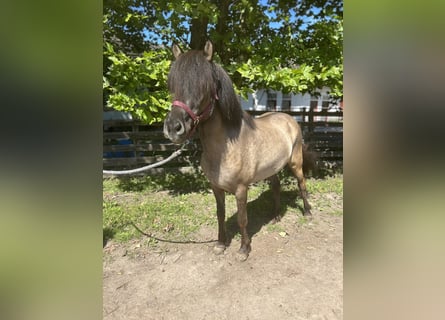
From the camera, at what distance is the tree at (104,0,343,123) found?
Answer: 4059 mm

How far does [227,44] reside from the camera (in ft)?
15.7

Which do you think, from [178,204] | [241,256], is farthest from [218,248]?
[178,204]

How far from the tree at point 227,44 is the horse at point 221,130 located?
1189 millimetres

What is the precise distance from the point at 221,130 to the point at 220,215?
1.02 m

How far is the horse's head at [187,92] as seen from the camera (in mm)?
2158

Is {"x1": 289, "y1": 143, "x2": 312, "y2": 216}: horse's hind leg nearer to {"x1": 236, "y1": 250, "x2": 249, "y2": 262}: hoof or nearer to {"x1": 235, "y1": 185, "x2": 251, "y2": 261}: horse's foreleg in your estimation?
{"x1": 235, "y1": 185, "x2": 251, "y2": 261}: horse's foreleg

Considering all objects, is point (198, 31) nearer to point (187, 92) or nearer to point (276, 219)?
point (187, 92)

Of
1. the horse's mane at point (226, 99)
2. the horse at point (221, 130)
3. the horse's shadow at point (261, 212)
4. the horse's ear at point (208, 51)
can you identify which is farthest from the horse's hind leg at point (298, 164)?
the horse's ear at point (208, 51)

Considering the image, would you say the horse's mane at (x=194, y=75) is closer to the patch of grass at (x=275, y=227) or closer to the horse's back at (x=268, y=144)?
the horse's back at (x=268, y=144)
